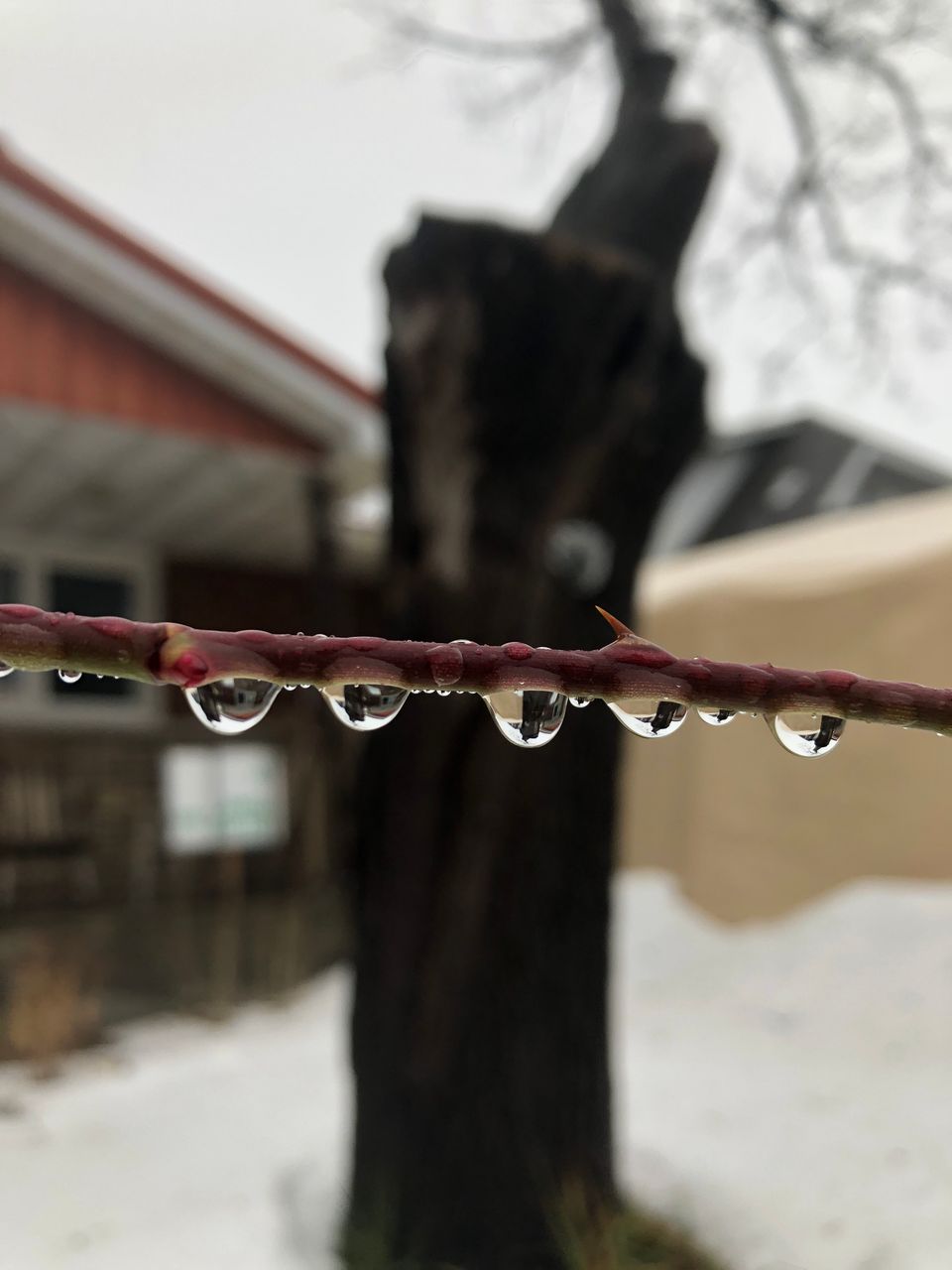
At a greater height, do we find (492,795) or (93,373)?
(93,373)

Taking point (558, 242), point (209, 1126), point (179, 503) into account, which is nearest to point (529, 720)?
point (558, 242)

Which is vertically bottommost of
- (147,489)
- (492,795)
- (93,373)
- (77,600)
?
(492,795)

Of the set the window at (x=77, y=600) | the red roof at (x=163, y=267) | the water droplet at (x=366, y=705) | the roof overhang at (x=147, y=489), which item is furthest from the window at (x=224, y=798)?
the water droplet at (x=366, y=705)

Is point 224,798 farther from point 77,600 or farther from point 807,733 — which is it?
point 807,733

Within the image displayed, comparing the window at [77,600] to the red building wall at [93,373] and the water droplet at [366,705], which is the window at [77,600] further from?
the water droplet at [366,705]

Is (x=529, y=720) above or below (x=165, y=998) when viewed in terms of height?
above

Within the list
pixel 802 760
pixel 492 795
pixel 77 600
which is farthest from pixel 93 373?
pixel 802 760

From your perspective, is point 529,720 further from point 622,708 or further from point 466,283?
point 466,283

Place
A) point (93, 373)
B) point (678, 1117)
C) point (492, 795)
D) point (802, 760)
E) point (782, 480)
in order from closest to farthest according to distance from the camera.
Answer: point (492, 795)
point (678, 1117)
point (93, 373)
point (802, 760)
point (782, 480)
